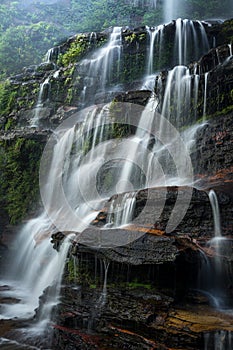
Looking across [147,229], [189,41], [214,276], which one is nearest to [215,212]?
[214,276]

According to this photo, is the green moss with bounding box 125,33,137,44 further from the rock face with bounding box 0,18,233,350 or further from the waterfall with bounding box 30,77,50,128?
the rock face with bounding box 0,18,233,350

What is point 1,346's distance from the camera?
21.6ft

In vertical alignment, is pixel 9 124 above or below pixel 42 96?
below

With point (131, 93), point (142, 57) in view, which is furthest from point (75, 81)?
point (131, 93)

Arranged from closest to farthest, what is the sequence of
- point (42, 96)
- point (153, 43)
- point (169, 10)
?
point (153, 43)
point (42, 96)
point (169, 10)

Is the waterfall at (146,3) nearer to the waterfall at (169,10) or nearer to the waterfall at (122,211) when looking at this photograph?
the waterfall at (169,10)

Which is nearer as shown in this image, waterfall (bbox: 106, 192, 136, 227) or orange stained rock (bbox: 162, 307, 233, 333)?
orange stained rock (bbox: 162, 307, 233, 333)

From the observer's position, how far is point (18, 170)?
17203 mm

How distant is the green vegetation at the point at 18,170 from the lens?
16375 mm

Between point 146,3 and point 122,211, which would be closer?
point 122,211


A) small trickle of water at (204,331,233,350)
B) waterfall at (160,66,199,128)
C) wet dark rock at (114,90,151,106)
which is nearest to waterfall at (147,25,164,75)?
wet dark rock at (114,90,151,106)

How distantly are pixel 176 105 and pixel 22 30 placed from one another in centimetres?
3148

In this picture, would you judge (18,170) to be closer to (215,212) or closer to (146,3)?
(215,212)

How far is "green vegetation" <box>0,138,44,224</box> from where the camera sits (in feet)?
53.7
